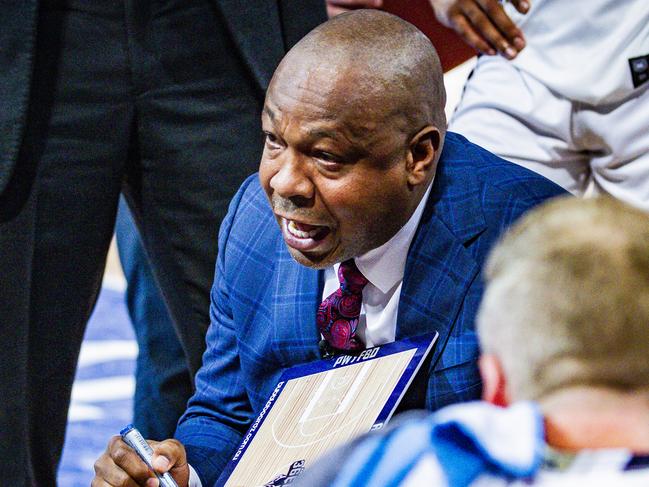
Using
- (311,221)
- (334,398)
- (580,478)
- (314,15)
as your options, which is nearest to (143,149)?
(314,15)

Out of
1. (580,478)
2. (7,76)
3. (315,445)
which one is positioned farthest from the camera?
(7,76)

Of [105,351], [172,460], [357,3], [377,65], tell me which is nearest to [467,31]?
[357,3]

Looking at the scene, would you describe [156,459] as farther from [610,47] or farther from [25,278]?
[610,47]

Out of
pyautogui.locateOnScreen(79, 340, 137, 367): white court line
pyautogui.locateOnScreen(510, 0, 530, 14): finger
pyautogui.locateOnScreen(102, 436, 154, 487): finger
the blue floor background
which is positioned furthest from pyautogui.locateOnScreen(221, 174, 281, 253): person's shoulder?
pyautogui.locateOnScreen(79, 340, 137, 367): white court line

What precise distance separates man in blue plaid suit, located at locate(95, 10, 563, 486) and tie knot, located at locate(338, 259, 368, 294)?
0.01m

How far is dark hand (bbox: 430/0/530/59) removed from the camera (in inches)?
79.4

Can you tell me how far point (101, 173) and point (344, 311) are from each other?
57 centimetres

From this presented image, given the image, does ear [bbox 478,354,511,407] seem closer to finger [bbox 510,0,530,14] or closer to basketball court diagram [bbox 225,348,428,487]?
basketball court diagram [bbox 225,348,428,487]

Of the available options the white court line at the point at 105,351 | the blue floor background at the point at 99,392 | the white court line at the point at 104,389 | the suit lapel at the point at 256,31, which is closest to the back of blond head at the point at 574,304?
the suit lapel at the point at 256,31

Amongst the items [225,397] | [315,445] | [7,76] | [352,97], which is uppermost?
[352,97]

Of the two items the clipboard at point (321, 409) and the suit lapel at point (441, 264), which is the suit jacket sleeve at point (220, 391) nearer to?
the clipboard at point (321, 409)

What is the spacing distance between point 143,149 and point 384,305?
23.2 inches

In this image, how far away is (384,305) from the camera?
1.82 meters

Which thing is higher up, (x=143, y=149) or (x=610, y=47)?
(x=610, y=47)
